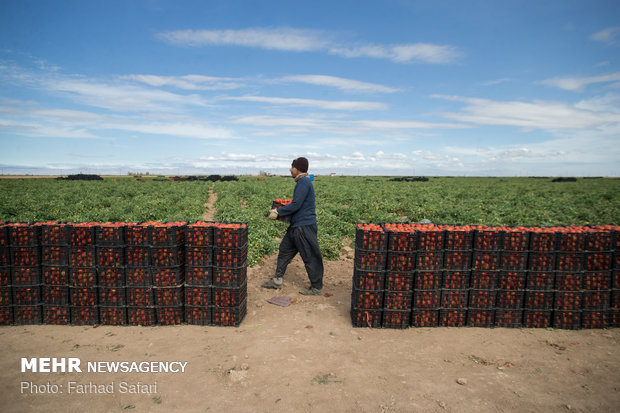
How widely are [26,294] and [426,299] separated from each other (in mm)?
7437

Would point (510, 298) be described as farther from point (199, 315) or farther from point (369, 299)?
point (199, 315)

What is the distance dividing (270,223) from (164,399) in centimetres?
1079

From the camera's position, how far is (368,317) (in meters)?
6.11

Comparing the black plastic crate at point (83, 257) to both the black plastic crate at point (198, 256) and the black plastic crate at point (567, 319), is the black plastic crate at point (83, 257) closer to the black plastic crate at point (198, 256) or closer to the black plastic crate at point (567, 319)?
the black plastic crate at point (198, 256)

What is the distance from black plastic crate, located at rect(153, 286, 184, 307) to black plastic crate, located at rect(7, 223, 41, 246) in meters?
2.34

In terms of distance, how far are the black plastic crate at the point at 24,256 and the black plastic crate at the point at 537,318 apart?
30.2 ft

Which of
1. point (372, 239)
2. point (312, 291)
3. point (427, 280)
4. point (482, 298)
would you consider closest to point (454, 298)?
point (482, 298)

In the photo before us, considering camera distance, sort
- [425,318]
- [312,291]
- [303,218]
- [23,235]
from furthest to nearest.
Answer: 1. [312,291]
2. [303,218]
3. [425,318]
4. [23,235]

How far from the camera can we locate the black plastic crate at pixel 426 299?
6.08 meters

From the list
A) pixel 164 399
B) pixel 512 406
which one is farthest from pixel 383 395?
pixel 164 399

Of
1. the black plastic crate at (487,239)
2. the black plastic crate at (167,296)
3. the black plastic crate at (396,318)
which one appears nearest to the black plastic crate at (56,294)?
the black plastic crate at (167,296)

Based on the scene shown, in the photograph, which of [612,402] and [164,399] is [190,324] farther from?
[612,402]

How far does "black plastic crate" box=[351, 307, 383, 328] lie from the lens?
612 centimetres

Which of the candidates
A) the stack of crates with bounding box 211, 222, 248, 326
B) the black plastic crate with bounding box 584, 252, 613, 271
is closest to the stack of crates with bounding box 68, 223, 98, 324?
the stack of crates with bounding box 211, 222, 248, 326
